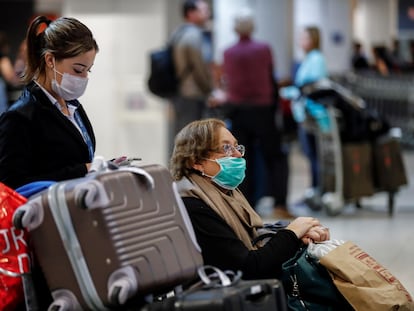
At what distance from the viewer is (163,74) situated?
30.1 feet

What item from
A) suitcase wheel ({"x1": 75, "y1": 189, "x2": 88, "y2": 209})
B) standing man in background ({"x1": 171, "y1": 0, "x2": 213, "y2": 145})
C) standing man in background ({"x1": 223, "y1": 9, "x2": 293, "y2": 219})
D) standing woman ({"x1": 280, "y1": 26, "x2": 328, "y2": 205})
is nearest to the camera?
suitcase wheel ({"x1": 75, "y1": 189, "x2": 88, "y2": 209})

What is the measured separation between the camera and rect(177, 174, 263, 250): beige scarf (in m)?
3.67

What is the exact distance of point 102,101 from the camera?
11734 mm

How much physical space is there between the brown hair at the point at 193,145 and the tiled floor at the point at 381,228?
227 cm

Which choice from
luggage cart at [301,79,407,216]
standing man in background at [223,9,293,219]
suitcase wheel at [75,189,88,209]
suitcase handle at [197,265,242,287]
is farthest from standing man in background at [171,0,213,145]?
suitcase wheel at [75,189,88,209]

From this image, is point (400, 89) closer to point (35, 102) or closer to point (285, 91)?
point (285, 91)

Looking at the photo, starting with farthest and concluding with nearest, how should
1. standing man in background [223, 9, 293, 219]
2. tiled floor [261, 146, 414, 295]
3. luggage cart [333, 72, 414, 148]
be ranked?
luggage cart [333, 72, 414, 148], standing man in background [223, 9, 293, 219], tiled floor [261, 146, 414, 295]

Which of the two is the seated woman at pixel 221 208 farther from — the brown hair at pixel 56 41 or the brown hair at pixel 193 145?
the brown hair at pixel 56 41

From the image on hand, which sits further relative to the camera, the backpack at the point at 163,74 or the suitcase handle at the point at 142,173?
the backpack at the point at 163,74

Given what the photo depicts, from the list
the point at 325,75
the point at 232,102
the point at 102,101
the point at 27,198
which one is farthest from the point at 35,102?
the point at 102,101

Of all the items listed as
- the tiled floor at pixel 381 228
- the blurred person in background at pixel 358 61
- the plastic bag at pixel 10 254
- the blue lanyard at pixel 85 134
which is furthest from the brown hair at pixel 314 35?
the blurred person in background at pixel 358 61

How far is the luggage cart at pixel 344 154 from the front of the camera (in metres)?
8.54

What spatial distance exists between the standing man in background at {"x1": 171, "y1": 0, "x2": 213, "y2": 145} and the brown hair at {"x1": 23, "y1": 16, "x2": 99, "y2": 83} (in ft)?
18.2

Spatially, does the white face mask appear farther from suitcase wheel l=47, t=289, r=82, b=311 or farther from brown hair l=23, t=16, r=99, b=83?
suitcase wheel l=47, t=289, r=82, b=311
